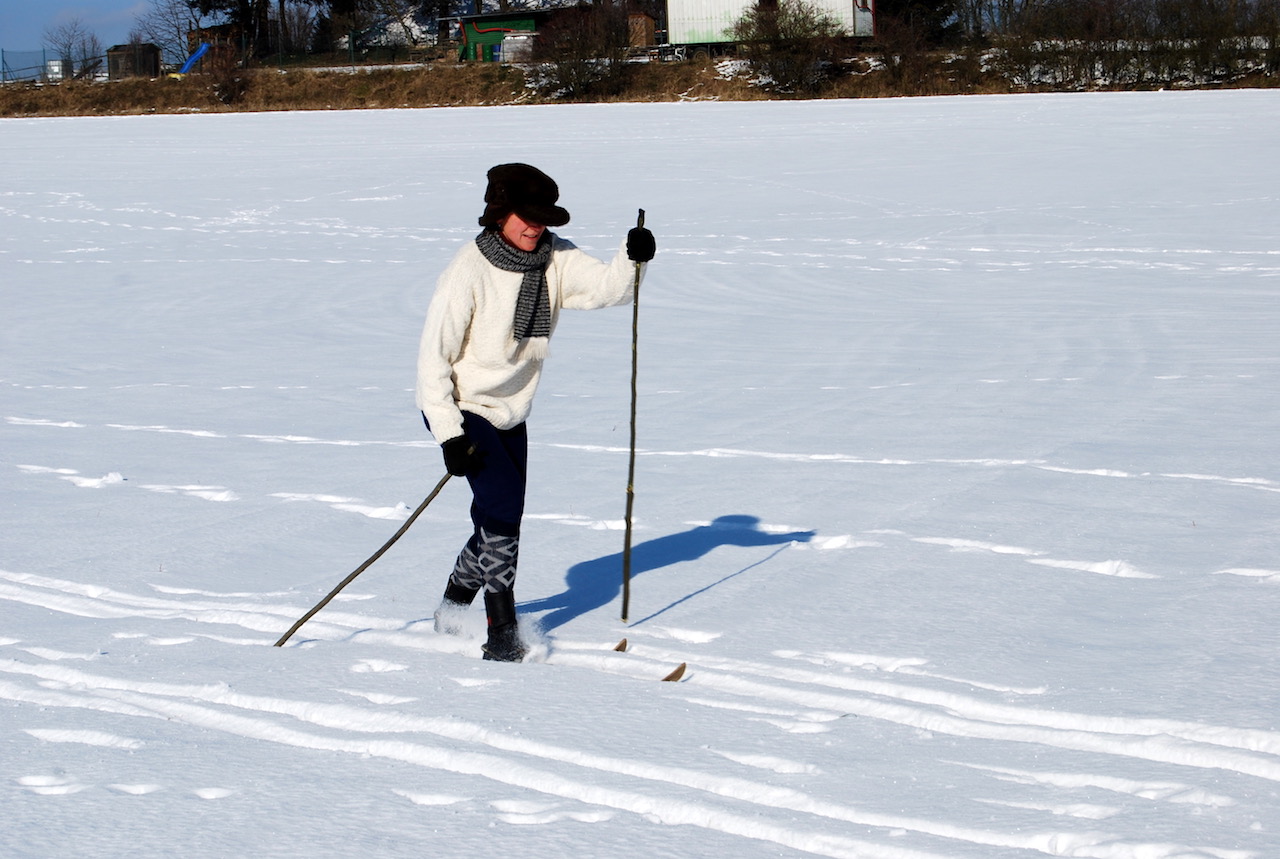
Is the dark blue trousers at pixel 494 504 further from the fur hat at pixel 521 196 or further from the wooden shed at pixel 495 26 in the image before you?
the wooden shed at pixel 495 26

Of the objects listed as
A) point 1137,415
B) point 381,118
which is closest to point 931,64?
point 381,118

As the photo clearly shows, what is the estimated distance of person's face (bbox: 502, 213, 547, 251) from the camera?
4.14 meters

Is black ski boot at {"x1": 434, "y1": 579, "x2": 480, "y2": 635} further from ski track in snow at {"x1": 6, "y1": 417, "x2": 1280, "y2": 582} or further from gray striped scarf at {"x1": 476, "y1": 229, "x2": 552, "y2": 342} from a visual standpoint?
ski track in snow at {"x1": 6, "y1": 417, "x2": 1280, "y2": 582}

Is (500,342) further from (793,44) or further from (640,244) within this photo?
(793,44)

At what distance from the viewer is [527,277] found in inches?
166

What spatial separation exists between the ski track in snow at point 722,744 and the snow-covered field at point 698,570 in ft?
0.05

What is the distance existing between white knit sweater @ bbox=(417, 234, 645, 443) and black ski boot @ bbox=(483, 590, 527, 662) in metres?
0.55

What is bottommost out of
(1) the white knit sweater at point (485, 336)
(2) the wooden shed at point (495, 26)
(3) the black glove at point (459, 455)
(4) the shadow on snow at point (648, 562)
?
(4) the shadow on snow at point (648, 562)

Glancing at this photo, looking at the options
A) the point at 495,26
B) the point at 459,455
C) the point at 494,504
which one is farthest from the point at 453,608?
the point at 495,26

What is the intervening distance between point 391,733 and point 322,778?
1.06 ft

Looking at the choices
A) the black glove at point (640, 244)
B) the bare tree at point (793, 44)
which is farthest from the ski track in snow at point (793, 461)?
the bare tree at point (793, 44)

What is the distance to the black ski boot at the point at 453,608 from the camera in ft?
14.6

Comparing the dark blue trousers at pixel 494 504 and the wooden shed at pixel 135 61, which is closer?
the dark blue trousers at pixel 494 504

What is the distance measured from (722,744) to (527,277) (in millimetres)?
1609
